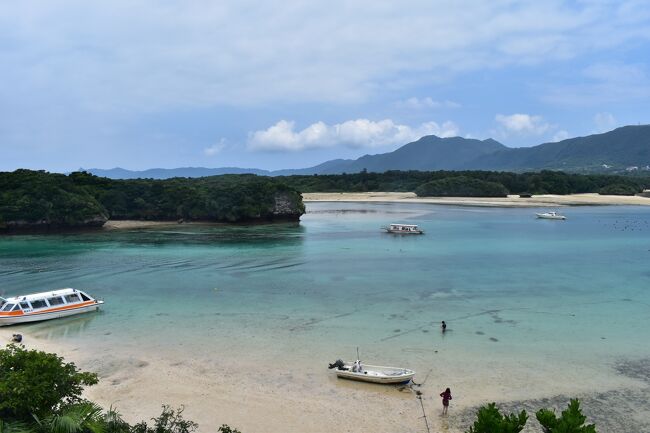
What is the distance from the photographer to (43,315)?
92.7 feet

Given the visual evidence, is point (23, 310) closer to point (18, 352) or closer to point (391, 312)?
point (18, 352)

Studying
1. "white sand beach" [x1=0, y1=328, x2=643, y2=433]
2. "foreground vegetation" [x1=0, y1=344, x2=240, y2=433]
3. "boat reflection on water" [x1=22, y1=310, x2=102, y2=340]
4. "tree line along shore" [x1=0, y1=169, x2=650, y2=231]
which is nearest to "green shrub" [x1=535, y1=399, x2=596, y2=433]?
"white sand beach" [x1=0, y1=328, x2=643, y2=433]

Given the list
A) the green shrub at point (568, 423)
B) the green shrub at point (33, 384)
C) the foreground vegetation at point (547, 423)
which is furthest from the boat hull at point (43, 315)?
the green shrub at point (568, 423)

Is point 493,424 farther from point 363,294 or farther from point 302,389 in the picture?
point 363,294

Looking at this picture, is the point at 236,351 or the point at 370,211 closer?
the point at 236,351

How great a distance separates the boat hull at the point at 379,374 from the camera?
18.8 metres

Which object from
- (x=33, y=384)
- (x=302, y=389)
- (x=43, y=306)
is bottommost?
(x=302, y=389)

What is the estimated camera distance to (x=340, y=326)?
26078mm

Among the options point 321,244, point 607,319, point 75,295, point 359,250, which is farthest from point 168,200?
point 607,319

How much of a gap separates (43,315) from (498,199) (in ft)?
385

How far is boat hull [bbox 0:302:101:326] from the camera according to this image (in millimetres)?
27359

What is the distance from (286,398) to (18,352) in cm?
877

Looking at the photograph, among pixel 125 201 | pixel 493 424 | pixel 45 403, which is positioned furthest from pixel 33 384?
pixel 125 201

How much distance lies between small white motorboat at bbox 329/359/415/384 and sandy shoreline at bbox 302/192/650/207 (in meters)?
101
